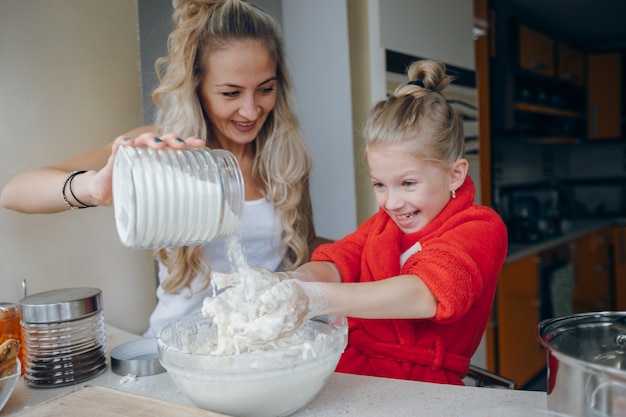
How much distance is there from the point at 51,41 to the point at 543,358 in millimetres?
3103

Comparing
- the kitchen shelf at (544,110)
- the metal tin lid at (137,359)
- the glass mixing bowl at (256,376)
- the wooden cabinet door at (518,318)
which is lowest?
the wooden cabinet door at (518,318)

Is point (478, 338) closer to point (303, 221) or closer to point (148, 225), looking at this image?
point (303, 221)

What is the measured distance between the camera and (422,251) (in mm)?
1097

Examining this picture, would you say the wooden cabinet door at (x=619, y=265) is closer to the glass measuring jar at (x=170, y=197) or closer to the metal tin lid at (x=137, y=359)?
the metal tin lid at (x=137, y=359)

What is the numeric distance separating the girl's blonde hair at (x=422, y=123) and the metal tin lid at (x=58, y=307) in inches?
26.3

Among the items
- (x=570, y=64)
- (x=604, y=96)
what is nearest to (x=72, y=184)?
(x=570, y=64)

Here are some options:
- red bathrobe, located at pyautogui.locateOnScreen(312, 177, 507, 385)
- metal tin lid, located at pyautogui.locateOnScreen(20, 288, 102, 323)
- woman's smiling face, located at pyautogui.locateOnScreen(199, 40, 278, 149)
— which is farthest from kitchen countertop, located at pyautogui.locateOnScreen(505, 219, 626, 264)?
metal tin lid, located at pyautogui.locateOnScreen(20, 288, 102, 323)

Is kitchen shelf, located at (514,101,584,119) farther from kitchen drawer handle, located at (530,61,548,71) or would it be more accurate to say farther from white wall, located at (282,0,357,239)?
white wall, located at (282,0,357,239)

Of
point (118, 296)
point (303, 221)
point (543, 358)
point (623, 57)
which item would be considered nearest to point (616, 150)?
point (623, 57)

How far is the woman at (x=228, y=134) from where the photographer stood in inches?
54.6

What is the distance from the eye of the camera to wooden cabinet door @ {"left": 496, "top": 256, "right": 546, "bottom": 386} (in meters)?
2.86

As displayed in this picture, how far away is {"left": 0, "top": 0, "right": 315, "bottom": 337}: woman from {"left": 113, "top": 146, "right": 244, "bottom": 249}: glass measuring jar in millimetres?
406

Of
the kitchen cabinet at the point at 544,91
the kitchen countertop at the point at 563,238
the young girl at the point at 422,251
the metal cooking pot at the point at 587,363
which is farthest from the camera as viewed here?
the kitchen cabinet at the point at 544,91

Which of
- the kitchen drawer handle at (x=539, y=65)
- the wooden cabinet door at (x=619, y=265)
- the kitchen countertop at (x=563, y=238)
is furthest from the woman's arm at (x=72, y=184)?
the wooden cabinet door at (x=619, y=265)
